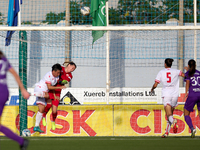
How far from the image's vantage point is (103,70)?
18.7 meters

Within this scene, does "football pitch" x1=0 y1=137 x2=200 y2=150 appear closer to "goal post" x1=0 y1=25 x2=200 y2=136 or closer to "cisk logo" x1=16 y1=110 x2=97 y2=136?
"cisk logo" x1=16 y1=110 x2=97 y2=136

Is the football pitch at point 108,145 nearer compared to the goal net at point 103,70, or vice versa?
the football pitch at point 108,145

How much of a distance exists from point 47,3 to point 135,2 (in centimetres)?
560

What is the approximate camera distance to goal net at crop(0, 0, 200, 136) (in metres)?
11.2

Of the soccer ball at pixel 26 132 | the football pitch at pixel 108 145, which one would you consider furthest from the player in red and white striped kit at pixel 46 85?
the soccer ball at pixel 26 132

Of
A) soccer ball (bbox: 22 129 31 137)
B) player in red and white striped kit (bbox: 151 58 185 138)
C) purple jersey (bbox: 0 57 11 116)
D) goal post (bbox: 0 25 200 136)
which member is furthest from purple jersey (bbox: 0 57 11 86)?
goal post (bbox: 0 25 200 136)

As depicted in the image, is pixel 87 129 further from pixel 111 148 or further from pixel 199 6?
pixel 199 6

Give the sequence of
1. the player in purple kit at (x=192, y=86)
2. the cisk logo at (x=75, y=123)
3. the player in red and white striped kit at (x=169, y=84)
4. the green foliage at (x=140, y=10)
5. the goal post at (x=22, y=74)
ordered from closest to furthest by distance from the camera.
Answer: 1. the player in red and white striped kit at (x=169, y=84)
2. the player in purple kit at (x=192, y=86)
3. the goal post at (x=22, y=74)
4. the cisk logo at (x=75, y=123)
5. the green foliage at (x=140, y=10)

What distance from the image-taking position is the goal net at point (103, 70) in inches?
440

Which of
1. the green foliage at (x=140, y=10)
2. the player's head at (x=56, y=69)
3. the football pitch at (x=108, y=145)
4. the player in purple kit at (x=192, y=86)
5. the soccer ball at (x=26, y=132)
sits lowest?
the soccer ball at (x=26, y=132)

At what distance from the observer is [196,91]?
9273 mm

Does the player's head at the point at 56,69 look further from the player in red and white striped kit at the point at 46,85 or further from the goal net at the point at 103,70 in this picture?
the goal net at the point at 103,70

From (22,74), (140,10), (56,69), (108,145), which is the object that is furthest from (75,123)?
(140,10)

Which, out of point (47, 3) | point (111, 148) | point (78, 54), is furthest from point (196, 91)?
point (78, 54)
